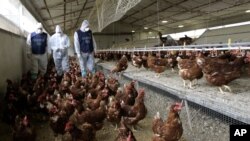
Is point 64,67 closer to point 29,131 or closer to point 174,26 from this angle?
point 29,131

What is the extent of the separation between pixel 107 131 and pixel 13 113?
4.16 feet

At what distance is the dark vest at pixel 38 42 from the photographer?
8.17m

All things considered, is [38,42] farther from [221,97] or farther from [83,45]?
[221,97]

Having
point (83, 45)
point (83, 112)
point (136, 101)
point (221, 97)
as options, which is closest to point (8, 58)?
point (83, 45)

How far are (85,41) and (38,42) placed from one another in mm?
1280

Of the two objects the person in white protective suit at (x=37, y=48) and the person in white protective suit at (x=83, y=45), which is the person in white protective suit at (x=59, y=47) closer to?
the person in white protective suit at (x=37, y=48)

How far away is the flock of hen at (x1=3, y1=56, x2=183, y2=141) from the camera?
282 centimetres

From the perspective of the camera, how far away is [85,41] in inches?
316

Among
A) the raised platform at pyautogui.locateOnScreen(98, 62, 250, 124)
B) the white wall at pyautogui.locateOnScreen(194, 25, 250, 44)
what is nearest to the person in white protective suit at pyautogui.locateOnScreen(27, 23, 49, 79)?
the raised platform at pyautogui.locateOnScreen(98, 62, 250, 124)

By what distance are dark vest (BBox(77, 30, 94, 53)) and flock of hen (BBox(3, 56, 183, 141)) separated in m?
2.80

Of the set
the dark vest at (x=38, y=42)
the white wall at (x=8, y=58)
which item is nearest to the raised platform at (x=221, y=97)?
the white wall at (x=8, y=58)

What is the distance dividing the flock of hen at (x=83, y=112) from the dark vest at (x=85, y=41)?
9.18 feet

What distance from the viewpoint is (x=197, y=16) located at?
17.1 metres

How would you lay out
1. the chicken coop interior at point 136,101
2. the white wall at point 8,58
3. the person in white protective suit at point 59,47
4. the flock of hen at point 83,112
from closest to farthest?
the flock of hen at point 83,112 < the chicken coop interior at point 136,101 < the white wall at point 8,58 < the person in white protective suit at point 59,47
